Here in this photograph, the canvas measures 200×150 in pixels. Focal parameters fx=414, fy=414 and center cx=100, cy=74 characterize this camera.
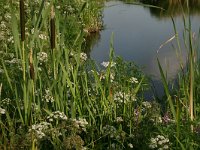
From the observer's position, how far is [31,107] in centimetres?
368

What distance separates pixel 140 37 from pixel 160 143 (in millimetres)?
14207

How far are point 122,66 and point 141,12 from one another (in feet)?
57.4

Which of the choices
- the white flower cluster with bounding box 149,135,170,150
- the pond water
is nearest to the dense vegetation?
the white flower cluster with bounding box 149,135,170,150

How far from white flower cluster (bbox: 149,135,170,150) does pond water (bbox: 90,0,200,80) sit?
→ 6602 millimetres

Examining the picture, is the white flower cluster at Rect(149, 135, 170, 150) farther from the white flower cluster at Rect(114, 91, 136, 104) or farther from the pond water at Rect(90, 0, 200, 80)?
the pond water at Rect(90, 0, 200, 80)

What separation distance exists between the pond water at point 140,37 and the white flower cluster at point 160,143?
6.60 metres

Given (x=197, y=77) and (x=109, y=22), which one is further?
(x=109, y=22)

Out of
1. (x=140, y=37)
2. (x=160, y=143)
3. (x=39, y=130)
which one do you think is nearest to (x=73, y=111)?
(x=39, y=130)

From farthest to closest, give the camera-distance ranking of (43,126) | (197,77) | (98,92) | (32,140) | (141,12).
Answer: (141,12)
(197,77)
(98,92)
(43,126)
(32,140)

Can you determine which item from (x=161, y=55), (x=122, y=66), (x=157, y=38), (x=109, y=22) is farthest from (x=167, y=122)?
(x=109, y=22)

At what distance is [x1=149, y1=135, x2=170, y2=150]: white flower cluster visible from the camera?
9.83 ft

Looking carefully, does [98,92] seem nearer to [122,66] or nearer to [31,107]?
[31,107]

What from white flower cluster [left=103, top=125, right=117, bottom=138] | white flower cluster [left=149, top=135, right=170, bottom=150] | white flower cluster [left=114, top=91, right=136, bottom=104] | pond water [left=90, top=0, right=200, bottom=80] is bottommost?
pond water [left=90, top=0, right=200, bottom=80]

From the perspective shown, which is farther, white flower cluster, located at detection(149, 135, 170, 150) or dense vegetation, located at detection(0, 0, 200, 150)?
dense vegetation, located at detection(0, 0, 200, 150)
